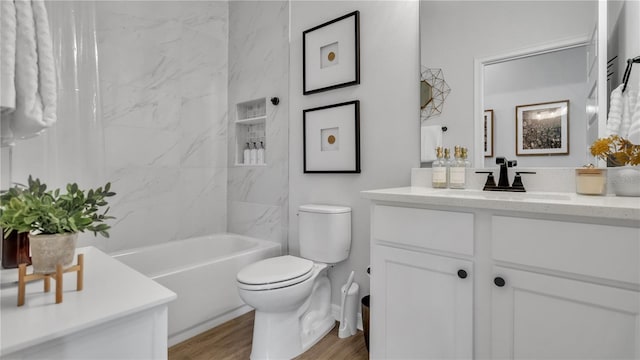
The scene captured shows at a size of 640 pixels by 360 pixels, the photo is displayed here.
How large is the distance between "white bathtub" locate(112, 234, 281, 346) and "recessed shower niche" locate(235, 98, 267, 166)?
0.71 meters

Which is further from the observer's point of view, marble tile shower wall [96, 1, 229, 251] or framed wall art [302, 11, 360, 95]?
marble tile shower wall [96, 1, 229, 251]

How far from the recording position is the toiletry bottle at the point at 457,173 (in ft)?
5.41

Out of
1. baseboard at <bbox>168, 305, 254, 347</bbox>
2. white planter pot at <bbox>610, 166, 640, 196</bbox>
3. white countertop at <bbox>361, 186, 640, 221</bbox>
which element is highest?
white planter pot at <bbox>610, 166, 640, 196</bbox>

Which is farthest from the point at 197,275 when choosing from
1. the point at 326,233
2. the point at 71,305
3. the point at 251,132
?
the point at 251,132

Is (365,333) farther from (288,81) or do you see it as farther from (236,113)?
(236,113)

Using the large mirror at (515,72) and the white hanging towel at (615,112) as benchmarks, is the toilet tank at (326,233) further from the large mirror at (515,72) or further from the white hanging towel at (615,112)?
the white hanging towel at (615,112)

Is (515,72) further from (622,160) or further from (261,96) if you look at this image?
(261,96)

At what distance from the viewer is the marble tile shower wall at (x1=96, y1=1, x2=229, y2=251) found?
2.33m

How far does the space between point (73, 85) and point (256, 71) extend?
1.31m

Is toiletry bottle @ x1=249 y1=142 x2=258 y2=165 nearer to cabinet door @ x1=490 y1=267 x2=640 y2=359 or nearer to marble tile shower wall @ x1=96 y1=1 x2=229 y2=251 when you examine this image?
marble tile shower wall @ x1=96 y1=1 x2=229 y2=251

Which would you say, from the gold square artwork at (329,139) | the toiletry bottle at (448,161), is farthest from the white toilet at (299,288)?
the toiletry bottle at (448,161)

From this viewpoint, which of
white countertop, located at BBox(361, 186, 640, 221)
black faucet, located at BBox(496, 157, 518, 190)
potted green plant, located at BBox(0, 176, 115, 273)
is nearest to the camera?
potted green plant, located at BBox(0, 176, 115, 273)

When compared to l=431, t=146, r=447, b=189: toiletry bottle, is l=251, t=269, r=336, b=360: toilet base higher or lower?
lower

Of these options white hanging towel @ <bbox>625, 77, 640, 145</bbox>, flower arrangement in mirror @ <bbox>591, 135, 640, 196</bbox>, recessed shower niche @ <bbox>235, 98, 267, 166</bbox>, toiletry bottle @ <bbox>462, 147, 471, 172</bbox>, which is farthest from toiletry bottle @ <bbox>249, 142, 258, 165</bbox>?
white hanging towel @ <bbox>625, 77, 640, 145</bbox>
